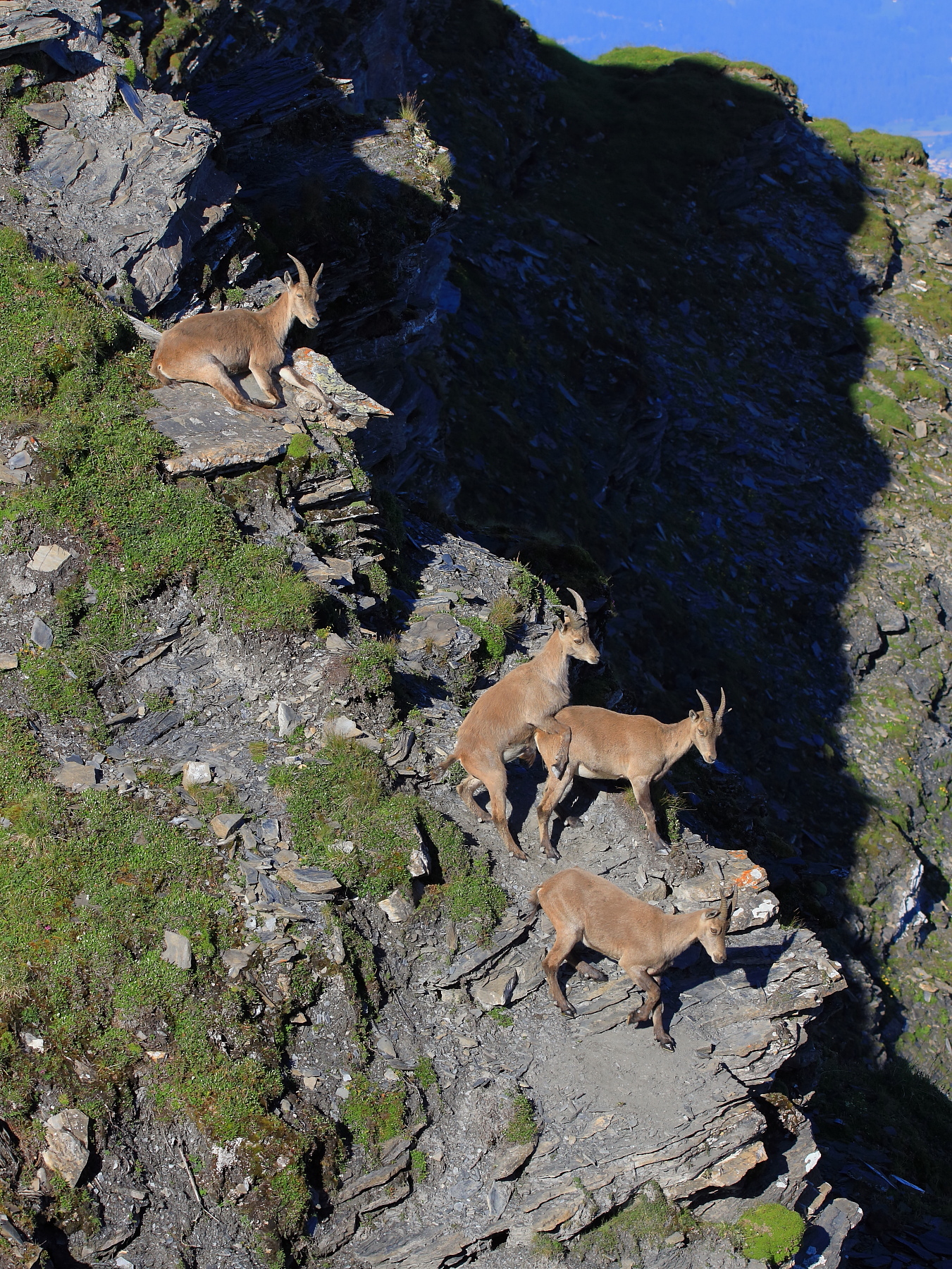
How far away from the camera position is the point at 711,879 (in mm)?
10930

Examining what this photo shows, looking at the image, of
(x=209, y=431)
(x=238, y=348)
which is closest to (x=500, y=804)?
(x=209, y=431)

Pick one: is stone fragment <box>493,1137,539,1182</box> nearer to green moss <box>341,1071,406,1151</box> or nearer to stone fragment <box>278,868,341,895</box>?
green moss <box>341,1071,406,1151</box>

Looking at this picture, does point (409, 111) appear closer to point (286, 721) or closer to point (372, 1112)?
point (286, 721)

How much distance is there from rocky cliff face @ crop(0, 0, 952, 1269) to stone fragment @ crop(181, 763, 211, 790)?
6 cm

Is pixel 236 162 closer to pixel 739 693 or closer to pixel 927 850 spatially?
pixel 739 693

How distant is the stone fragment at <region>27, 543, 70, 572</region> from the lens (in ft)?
37.1

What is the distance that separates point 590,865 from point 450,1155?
3.27 meters

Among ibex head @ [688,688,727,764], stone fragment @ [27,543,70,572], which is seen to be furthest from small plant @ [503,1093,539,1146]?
stone fragment @ [27,543,70,572]

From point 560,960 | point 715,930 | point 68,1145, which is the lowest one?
point 68,1145

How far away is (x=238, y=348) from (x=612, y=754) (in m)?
7.41

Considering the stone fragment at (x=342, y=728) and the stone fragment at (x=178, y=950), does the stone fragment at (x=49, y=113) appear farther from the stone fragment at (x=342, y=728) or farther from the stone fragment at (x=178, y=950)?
the stone fragment at (x=178, y=950)

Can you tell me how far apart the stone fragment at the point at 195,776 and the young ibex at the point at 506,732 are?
2395 mm

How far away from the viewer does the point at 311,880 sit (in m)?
9.47

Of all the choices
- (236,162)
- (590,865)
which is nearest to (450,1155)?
(590,865)
